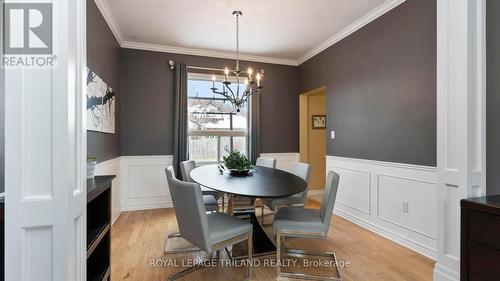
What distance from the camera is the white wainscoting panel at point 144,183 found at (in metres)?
3.93

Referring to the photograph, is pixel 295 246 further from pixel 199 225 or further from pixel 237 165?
pixel 199 225

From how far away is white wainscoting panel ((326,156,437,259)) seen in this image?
2.45m

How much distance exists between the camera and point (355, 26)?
11.0 ft

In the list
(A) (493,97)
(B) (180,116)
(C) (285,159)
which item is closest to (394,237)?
(A) (493,97)

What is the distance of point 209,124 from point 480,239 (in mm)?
3781

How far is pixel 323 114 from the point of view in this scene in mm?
5203

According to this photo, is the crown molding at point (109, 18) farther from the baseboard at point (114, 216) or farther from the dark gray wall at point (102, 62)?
the baseboard at point (114, 216)

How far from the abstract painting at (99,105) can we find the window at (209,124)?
4.35 feet

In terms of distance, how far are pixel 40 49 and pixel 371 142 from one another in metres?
3.24

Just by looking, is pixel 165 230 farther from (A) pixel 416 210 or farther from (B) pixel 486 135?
(B) pixel 486 135

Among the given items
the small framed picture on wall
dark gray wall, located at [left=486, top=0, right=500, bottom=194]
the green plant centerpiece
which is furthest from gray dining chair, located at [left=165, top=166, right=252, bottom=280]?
the small framed picture on wall

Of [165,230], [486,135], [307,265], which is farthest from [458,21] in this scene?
[165,230]

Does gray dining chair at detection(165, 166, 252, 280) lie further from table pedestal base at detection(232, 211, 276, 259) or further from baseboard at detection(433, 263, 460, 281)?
baseboard at detection(433, 263, 460, 281)
